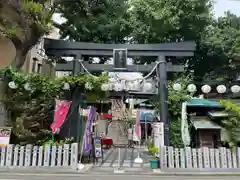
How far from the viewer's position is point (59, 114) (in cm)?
1011

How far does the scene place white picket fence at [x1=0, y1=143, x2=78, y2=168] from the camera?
9.17 m

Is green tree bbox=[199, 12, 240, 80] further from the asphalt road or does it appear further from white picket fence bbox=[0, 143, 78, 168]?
white picket fence bbox=[0, 143, 78, 168]

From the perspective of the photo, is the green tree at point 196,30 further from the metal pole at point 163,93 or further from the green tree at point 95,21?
the metal pole at point 163,93

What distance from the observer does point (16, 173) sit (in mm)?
8438

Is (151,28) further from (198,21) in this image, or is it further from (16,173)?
(16,173)

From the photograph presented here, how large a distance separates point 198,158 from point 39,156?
6.53m

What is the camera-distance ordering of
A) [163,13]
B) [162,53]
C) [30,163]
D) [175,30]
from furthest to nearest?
[175,30] → [163,13] → [162,53] → [30,163]

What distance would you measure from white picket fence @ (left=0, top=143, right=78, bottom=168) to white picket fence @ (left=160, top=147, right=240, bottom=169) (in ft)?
12.4

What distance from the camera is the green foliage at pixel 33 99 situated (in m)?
10.2

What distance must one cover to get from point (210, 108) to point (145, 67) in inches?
165

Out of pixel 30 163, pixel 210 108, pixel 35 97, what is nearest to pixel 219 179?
pixel 210 108

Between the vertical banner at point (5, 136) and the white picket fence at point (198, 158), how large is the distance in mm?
6489

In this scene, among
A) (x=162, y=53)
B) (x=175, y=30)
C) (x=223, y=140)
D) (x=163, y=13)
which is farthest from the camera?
(x=175, y=30)

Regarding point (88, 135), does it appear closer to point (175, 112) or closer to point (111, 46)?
point (175, 112)
